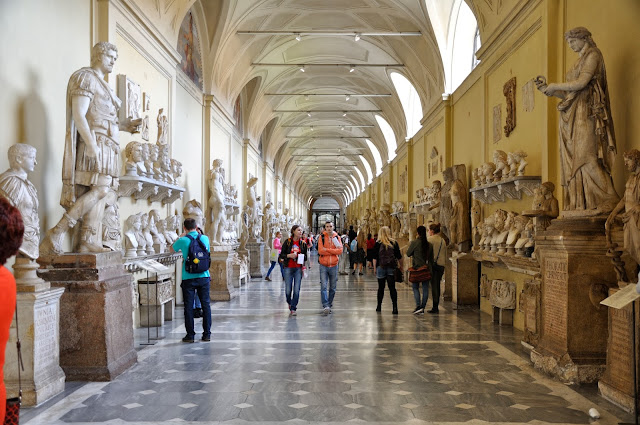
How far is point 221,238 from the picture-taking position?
45.2 feet

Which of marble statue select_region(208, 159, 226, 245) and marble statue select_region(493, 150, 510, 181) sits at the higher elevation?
marble statue select_region(493, 150, 510, 181)

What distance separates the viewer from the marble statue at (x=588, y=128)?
18.8 feet

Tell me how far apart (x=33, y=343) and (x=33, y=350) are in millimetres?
65

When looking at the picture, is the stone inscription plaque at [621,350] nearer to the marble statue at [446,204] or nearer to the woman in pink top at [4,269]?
the woman in pink top at [4,269]

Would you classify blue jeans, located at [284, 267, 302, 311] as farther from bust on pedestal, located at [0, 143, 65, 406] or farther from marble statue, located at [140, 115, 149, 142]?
bust on pedestal, located at [0, 143, 65, 406]

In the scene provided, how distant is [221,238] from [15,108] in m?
8.19

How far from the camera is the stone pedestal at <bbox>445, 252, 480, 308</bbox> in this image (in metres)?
11.5

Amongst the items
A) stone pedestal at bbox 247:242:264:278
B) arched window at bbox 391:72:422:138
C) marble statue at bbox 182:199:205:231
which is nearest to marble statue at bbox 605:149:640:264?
marble statue at bbox 182:199:205:231

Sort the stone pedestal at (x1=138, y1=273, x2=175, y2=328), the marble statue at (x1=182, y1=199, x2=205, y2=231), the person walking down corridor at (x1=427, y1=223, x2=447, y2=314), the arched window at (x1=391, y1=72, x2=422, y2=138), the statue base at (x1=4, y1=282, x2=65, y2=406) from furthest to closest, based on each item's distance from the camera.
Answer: the arched window at (x1=391, y1=72, x2=422, y2=138) < the marble statue at (x1=182, y1=199, x2=205, y2=231) < the person walking down corridor at (x1=427, y1=223, x2=447, y2=314) < the stone pedestal at (x1=138, y1=273, x2=175, y2=328) < the statue base at (x1=4, y1=282, x2=65, y2=406)

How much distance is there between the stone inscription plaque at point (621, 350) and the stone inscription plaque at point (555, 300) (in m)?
0.67

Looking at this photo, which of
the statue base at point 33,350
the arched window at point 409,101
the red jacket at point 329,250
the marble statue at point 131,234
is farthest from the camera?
the arched window at point 409,101

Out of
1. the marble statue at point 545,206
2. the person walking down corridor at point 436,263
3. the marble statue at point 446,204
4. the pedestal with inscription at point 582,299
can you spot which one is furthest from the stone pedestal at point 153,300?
the marble statue at point 446,204

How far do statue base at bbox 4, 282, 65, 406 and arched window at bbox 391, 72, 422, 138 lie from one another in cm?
1826

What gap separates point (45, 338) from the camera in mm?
5207
